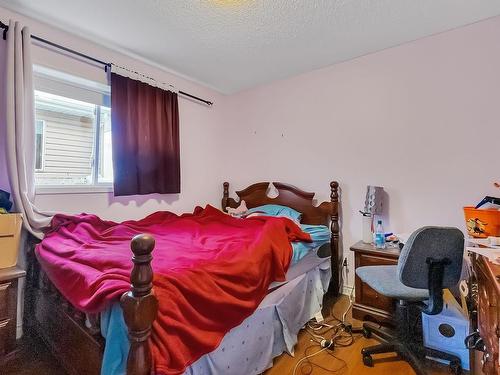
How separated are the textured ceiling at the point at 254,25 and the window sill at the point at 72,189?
130 cm

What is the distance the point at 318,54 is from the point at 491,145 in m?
1.62

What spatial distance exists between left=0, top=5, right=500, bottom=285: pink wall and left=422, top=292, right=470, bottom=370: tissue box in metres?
0.81

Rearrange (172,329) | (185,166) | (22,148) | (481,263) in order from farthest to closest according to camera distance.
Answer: (185,166) → (22,148) → (481,263) → (172,329)

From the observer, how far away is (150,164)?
109 inches

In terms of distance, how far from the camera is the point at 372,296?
2166 mm

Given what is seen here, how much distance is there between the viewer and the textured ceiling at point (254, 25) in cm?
193

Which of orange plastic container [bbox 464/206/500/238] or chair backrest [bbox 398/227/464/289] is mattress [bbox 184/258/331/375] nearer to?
chair backrest [bbox 398/227/464/289]

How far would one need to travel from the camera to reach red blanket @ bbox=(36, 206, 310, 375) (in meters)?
1.04

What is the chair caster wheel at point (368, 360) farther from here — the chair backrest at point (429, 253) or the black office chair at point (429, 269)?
the chair backrest at point (429, 253)

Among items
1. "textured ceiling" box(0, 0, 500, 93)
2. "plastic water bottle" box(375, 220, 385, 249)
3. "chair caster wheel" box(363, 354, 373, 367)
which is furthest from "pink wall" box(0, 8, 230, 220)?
"chair caster wheel" box(363, 354, 373, 367)

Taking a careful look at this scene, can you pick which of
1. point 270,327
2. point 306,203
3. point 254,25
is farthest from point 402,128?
point 270,327

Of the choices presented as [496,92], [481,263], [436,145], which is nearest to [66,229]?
[481,263]

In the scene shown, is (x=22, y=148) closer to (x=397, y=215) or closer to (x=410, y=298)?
(x=410, y=298)

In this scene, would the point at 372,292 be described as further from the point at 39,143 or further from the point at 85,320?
the point at 39,143
